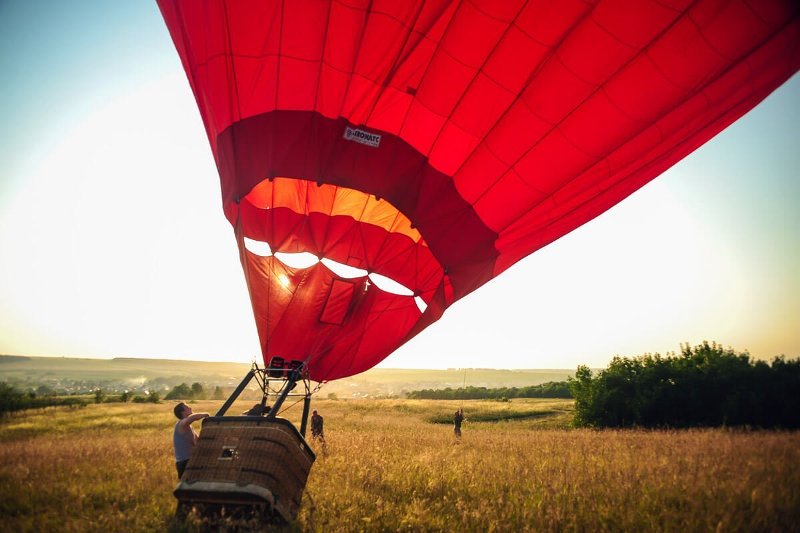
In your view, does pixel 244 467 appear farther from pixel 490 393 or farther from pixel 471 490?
pixel 490 393

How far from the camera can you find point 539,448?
1045 cm

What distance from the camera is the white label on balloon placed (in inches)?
223

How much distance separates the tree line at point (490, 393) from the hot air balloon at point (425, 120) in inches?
2001

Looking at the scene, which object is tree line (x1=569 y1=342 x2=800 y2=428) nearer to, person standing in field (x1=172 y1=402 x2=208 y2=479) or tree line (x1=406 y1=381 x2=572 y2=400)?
person standing in field (x1=172 y1=402 x2=208 y2=479)

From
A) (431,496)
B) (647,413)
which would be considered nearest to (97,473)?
(431,496)

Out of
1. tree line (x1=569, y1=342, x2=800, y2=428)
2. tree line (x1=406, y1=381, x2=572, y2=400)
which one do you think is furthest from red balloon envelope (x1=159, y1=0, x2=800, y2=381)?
tree line (x1=406, y1=381, x2=572, y2=400)

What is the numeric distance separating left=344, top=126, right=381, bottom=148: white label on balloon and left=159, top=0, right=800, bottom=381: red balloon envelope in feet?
0.10

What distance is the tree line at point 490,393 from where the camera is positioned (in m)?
55.9

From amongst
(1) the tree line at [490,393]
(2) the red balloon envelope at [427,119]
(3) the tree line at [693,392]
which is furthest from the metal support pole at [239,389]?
(1) the tree line at [490,393]

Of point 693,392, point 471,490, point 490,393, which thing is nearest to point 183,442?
point 471,490

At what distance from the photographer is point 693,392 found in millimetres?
23031

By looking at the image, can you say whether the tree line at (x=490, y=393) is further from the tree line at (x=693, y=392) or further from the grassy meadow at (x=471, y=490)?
the grassy meadow at (x=471, y=490)

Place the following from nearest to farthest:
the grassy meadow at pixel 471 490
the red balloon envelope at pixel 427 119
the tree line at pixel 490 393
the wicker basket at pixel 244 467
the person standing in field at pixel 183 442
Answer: the wicker basket at pixel 244 467 < the grassy meadow at pixel 471 490 < the red balloon envelope at pixel 427 119 < the person standing in field at pixel 183 442 < the tree line at pixel 490 393

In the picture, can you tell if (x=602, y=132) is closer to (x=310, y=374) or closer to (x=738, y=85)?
(x=738, y=85)
